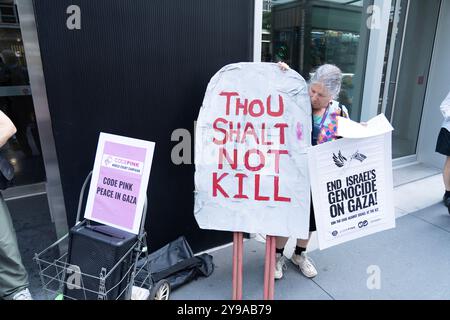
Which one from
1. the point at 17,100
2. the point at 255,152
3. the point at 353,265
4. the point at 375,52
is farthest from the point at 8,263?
the point at 375,52

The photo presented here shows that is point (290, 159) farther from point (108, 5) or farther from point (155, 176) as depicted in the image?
point (108, 5)

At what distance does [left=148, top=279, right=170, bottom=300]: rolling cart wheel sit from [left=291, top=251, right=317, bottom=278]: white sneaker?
1096mm

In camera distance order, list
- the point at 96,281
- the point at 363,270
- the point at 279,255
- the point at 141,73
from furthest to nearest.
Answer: the point at 363,270 < the point at 279,255 < the point at 141,73 < the point at 96,281

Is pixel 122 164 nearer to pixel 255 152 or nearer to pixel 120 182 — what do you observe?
pixel 120 182

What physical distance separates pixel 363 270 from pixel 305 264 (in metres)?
0.51

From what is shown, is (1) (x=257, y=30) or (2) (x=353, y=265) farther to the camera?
(2) (x=353, y=265)

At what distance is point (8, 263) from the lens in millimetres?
2098

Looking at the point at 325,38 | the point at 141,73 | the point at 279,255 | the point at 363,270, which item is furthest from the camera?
the point at 325,38

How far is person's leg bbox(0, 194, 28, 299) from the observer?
2.05 meters

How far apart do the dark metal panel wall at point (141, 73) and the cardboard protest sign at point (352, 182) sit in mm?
1102

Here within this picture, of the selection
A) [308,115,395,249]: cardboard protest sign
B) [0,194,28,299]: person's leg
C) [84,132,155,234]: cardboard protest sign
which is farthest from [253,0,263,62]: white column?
[0,194,28,299]: person's leg

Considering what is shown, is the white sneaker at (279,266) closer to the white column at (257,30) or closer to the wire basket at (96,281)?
the wire basket at (96,281)

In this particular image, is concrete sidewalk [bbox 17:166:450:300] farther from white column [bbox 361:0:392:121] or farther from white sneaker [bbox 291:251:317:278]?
white column [bbox 361:0:392:121]

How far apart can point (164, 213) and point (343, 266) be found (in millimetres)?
1590
